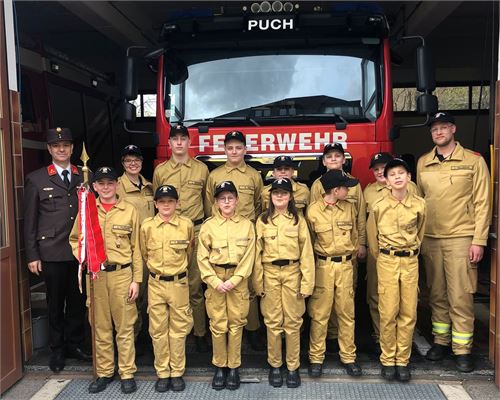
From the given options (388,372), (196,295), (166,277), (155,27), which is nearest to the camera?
(166,277)

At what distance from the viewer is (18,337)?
353 cm

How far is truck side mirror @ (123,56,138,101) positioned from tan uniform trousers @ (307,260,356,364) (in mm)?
2210

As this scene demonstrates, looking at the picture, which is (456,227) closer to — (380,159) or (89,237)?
(380,159)

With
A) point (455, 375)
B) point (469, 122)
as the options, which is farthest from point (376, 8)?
point (469, 122)

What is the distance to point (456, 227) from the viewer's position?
355 centimetres

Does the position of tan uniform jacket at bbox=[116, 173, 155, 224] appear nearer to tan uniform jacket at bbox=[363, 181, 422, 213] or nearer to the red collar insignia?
the red collar insignia

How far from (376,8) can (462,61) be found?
602 cm

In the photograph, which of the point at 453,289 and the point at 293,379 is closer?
the point at 293,379

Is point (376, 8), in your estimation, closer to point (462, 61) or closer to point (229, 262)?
point (229, 262)

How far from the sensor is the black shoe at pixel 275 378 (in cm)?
332

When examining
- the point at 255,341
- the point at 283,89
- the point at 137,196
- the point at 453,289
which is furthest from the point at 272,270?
the point at 283,89

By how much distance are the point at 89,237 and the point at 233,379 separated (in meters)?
1.38

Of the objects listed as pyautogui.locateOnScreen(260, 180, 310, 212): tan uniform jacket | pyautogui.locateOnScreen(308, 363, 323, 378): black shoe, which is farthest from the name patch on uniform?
pyautogui.locateOnScreen(308, 363, 323, 378): black shoe

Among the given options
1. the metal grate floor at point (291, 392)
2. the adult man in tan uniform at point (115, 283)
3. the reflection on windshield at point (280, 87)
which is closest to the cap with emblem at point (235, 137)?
the reflection on windshield at point (280, 87)
